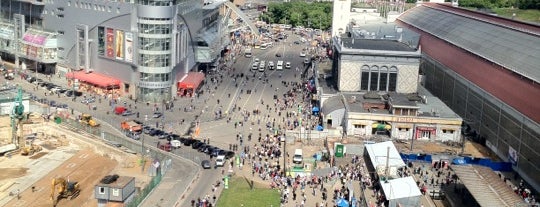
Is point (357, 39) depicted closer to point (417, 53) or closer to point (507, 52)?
point (417, 53)

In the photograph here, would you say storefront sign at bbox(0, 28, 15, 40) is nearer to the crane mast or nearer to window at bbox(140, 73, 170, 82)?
window at bbox(140, 73, 170, 82)

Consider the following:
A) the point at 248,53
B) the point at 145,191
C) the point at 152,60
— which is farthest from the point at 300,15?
Answer: the point at 145,191

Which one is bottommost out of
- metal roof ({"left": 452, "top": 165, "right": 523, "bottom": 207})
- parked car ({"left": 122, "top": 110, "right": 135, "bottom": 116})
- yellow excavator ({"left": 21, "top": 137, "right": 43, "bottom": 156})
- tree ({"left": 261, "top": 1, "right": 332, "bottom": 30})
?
yellow excavator ({"left": 21, "top": 137, "right": 43, "bottom": 156})

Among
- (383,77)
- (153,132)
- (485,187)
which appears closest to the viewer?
(485,187)

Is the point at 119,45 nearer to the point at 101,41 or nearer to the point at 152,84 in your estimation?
the point at 101,41

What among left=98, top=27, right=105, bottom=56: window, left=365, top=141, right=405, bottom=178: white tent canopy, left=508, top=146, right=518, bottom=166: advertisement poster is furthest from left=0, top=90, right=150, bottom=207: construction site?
left=508, top=146, right=518, bottom=166: advertisement poster

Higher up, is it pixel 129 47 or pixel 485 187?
pixel 129 47
